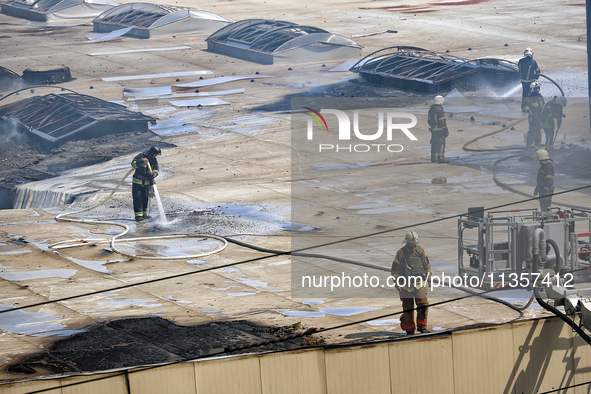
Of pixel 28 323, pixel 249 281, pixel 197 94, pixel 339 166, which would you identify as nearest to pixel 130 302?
pixel 28 323

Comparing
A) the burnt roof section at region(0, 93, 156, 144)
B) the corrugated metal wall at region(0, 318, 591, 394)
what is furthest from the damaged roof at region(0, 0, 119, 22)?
the corrugated metal wall at region(0, 318, 591, 394)

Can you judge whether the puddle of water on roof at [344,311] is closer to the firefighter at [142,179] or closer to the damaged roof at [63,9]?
the firefighter at [142,179]

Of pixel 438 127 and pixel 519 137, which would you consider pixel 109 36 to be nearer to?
pixel 519 137

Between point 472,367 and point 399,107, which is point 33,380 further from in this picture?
point 399,107

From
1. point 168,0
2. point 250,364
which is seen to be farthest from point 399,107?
point 168,0

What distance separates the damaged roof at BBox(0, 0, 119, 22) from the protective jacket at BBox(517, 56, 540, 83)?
128 ft

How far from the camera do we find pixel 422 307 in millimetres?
10250

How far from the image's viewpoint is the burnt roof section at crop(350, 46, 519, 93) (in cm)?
2816

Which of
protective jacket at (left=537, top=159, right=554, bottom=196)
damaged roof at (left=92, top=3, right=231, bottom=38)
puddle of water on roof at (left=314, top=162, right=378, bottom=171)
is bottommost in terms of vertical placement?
puddle of water on roof at (left=314, top=162, right=378, bottom=171)

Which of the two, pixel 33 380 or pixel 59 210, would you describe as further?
pixel 59 210

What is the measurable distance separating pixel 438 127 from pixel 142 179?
847 centimetres

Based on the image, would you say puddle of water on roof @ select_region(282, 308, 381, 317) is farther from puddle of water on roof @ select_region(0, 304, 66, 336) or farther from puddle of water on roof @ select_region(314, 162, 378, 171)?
puddle of water on roof @ select_region(314, 162, 378, 171)

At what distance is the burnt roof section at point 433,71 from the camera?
1109 inches

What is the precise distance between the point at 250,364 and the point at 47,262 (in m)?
7.30
